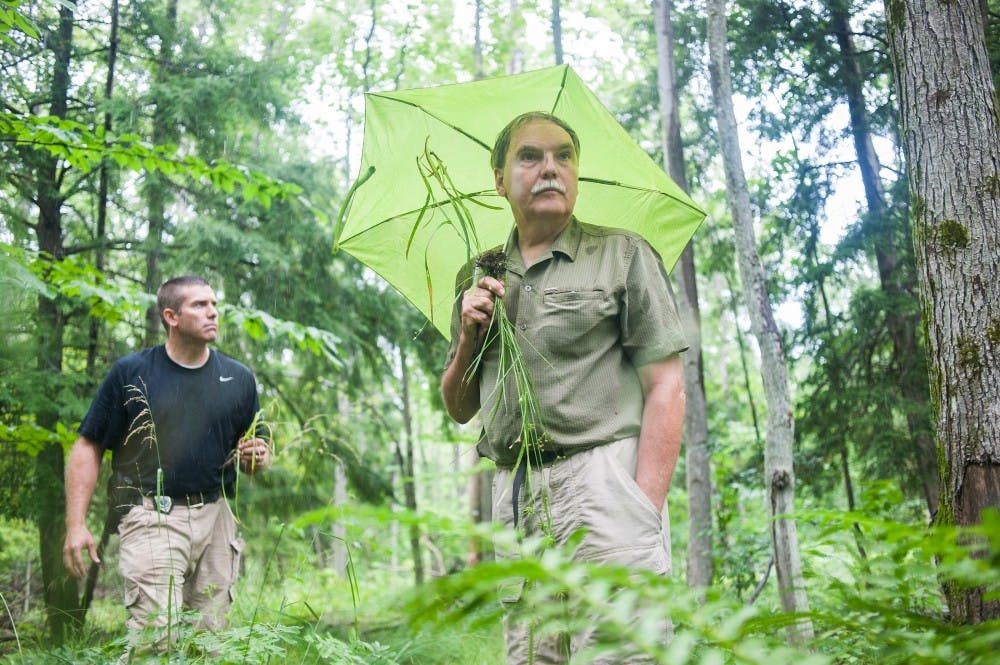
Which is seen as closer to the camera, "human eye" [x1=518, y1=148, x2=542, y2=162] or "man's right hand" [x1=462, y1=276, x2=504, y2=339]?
"man's right hand" [x1=462, y1=276, x2=504, y2=339]

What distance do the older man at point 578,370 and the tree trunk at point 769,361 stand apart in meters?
3.15

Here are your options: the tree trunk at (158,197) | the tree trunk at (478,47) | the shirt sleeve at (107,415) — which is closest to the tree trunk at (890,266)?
the shirt sleeve at (107,415)

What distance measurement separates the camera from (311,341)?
6285mm

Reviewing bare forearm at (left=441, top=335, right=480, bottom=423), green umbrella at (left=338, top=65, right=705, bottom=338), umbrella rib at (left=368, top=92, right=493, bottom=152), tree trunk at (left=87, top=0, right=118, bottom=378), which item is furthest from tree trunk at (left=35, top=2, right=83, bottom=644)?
bare forearm at (left=441, top=335, right=480, bottom=423)

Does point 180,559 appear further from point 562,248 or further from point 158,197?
point 158,197

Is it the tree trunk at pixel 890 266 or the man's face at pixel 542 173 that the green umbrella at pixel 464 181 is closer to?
the man's face at pixel 542 173

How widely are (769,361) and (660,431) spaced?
3.62 meters

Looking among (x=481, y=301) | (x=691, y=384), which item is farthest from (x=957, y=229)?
(x=691, y=384)

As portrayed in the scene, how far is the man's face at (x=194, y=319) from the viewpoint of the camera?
168 inches

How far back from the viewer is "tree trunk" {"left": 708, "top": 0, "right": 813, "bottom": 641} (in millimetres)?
5352

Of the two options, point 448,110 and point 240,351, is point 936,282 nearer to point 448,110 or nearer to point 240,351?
point 448,110

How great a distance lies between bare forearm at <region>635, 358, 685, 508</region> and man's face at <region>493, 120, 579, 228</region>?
2.18 feet

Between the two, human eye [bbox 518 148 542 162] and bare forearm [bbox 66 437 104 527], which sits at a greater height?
human eye [bbox 518 148 542 162]

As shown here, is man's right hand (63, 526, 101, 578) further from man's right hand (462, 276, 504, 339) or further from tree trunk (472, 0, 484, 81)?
tree trunk (472, 0, 484, 81)
